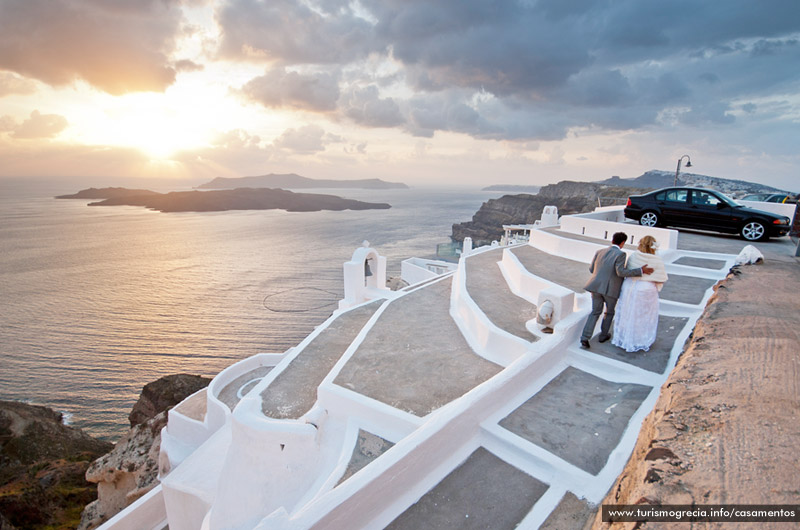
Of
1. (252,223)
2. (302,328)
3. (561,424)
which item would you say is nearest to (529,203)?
(252,223)

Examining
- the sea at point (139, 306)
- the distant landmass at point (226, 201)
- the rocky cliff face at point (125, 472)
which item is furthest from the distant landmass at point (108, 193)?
the rocky cliff face at point (125, 472)

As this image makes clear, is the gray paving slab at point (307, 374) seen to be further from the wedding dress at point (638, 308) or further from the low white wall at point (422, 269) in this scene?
the low white wall at point (422, 269)

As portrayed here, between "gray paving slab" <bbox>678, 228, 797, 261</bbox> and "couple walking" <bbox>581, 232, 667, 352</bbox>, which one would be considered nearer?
"couple walking" <bbox>581, 232, 667, 352</bbox>

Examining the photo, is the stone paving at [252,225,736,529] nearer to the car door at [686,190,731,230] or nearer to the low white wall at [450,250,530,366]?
the low white wall at [450,250,530,366]

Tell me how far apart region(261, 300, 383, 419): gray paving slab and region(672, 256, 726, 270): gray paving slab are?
802 centimetres

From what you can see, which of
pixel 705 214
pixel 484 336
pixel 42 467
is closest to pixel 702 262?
pixel 705 214

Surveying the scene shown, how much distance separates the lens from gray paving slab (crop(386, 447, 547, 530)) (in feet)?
10.0

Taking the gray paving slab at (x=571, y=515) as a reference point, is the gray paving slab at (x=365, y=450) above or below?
below

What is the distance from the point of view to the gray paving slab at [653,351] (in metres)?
5.20

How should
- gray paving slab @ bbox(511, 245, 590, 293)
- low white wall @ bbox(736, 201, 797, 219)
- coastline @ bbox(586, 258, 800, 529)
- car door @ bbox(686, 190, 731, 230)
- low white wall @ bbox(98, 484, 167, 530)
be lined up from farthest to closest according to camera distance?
low white wall @ bbox(736, 201, 797, 219), car door @ bbox(686, 190, 731, 230), low white wall @ bbox(98, 484, 167, 530), gray paving slab @ bbox(511, 245, 590, 293), coastline @ bbox(586, 258, 800, 529)

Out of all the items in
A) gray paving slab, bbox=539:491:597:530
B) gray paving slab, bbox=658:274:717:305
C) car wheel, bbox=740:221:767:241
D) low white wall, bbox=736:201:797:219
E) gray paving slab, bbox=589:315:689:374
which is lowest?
gray paving slab, bbox=539:491:597:530

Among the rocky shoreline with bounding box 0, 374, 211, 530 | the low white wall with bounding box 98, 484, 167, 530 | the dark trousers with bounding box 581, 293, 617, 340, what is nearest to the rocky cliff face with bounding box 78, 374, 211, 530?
the rocky shoreline with bounding box 0, 374, 211, 530

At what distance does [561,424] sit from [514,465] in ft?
2.71

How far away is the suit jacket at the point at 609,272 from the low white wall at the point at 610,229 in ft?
18.8
